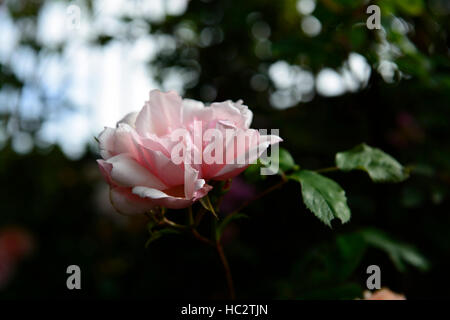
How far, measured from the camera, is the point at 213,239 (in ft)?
1.57

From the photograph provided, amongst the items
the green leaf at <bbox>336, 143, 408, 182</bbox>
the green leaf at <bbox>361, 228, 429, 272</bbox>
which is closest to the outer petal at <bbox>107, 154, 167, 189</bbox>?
the green leaf at <bbox>336, 143, 408, 182</bbox>

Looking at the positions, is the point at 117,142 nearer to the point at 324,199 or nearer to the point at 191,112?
the point at 191,112

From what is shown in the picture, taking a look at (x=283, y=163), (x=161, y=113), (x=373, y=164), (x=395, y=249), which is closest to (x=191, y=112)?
(x=161, y=113)

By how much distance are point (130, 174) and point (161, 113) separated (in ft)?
0.27

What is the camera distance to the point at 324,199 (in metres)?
0.44

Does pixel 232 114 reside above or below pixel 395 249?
above

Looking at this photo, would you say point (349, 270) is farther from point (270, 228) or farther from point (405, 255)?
point (270, 228)

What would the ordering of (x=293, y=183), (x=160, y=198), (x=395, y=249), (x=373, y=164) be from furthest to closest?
(x=293, y=183)
(x=395, y=249)
(x=373, y=164)
(x=160, y=198)

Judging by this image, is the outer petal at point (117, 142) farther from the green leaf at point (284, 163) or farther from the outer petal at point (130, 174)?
the green leaf at point (284, 163)

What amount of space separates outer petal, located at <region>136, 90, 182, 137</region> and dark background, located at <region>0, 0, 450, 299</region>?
19cm

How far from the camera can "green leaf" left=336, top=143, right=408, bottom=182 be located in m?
0.48

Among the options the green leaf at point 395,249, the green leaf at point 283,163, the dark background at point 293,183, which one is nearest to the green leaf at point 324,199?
the green leaf at point 283,163

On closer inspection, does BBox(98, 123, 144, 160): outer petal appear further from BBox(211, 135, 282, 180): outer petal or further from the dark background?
the dark background

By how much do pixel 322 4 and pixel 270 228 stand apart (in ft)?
1.71
